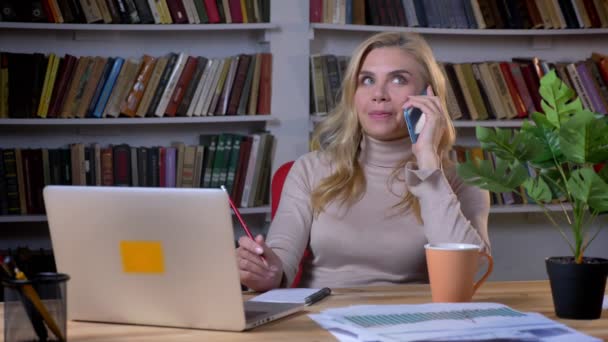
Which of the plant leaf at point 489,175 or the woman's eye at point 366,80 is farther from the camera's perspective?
the woman's eye at point 366,80

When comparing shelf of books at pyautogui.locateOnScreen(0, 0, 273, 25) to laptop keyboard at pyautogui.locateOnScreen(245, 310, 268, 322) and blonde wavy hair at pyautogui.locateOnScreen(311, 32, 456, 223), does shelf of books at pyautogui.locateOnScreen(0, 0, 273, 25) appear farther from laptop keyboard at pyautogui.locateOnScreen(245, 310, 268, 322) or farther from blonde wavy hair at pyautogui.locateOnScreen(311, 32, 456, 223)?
laptop keyboard at pyautogui.locateOnScreen(245, 310, 268, 322)

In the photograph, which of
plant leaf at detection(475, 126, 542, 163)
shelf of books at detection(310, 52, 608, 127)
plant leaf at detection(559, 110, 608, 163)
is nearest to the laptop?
plant leaf at detection(475, 126, 542, 163)

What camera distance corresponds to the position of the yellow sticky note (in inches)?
51.5

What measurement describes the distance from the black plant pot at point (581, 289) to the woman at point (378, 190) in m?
0.51

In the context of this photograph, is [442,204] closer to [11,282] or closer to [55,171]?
[11,282]

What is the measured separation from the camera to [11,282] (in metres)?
1.15

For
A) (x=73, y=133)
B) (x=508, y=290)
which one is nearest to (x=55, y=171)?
(x=73, y=133)

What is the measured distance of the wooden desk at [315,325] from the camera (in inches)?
51.9

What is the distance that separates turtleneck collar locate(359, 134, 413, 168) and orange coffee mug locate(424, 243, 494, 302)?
0.80 metres

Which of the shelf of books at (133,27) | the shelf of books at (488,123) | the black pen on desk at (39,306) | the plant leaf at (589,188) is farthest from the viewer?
the shelf of books at (488,123)

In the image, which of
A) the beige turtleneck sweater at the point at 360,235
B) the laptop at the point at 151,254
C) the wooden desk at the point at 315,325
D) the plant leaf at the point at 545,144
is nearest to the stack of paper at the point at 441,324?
the wooden desk at the point at 315,325

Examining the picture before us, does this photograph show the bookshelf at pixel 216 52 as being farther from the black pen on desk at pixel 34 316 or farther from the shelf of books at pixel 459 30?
the black pen on desk at pixel 34 316

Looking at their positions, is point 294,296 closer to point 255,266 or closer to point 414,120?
point 255,266

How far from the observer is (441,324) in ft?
4.29
